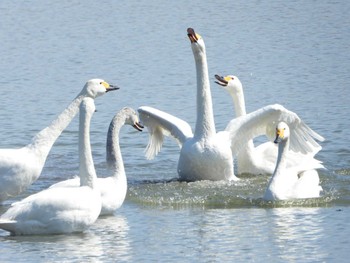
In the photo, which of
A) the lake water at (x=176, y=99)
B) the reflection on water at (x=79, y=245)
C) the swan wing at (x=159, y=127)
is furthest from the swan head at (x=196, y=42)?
the reflection on water at (x=79, y=245)

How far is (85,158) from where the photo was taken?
13117 millimetres

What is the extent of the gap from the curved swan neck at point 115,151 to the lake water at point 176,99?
0.54 meters

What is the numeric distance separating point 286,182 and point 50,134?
287 centimetres

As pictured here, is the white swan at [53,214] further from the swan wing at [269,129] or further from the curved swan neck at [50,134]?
the swan wing at [269,129]

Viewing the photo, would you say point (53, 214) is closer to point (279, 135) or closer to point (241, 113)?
point (279, 135)

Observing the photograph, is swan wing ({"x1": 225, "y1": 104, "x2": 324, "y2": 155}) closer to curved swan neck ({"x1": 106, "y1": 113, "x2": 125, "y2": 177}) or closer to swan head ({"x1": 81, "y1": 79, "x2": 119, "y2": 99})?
curved swan neck ({"x1": 106, "y1": 113, "x2": 125, "y2": 177})

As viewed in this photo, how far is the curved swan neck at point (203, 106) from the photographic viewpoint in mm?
16391

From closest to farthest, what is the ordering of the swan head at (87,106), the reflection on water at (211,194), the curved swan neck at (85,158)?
the curved swan neck at (85,158) → the swan head at (87,106) → the reflection on water at (211,194)

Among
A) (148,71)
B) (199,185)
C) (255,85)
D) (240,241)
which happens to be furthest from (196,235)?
(148,71)

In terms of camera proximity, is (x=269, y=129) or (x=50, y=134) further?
(x=269, y=129)

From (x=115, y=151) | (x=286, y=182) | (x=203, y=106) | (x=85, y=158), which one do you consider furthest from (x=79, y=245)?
(x=203, y=106)

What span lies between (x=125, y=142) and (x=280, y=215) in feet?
20.3

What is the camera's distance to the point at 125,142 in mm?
19516

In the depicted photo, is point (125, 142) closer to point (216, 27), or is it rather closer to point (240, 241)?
point (240, 241)
